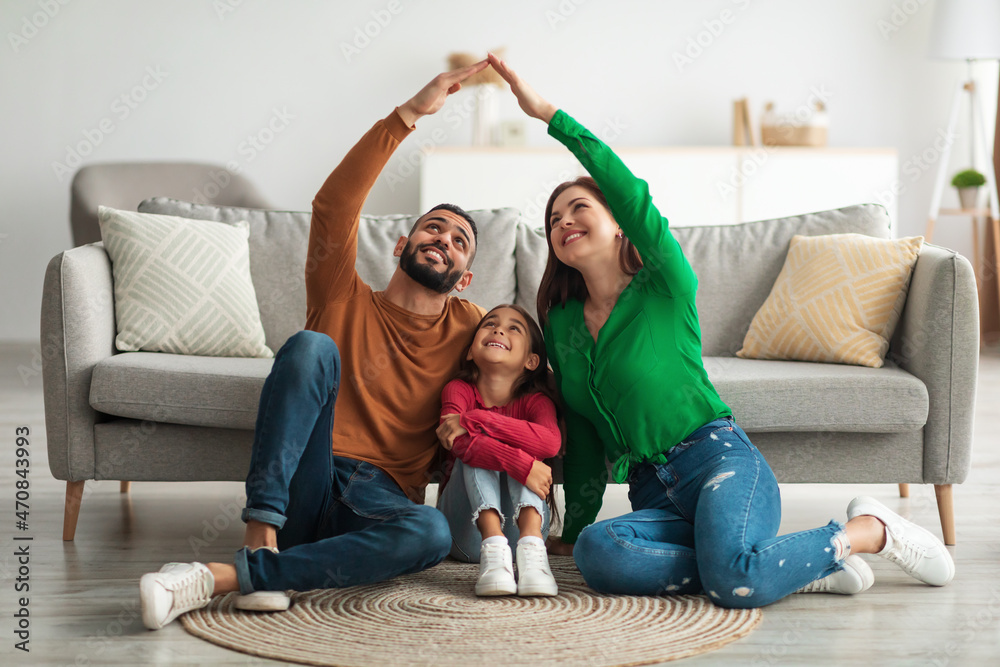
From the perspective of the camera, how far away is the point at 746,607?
1636 mm

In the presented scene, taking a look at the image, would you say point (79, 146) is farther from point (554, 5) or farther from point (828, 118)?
point (828, 118)

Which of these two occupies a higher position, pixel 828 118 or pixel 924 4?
pixel 924 4

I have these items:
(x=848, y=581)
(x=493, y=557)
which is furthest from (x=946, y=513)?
(x=493, y=557)

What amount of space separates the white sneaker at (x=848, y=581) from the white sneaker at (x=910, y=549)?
46mm

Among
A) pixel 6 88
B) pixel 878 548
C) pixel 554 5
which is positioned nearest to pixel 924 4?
pixel 554 5

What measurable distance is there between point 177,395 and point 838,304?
1.57m

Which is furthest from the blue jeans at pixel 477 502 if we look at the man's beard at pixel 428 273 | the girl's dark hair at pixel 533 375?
the man's beard at pixel 428 273

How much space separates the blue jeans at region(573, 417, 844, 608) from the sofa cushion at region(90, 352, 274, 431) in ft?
2.69

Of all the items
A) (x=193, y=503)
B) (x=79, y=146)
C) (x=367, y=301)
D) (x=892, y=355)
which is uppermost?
(x=79, y=146)

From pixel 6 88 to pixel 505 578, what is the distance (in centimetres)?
445

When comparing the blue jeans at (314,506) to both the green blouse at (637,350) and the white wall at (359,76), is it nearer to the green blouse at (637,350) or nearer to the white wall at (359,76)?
the green blouse at (637,350)

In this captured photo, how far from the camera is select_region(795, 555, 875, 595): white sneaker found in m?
1.72

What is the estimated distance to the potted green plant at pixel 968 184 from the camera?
4824 millimetres

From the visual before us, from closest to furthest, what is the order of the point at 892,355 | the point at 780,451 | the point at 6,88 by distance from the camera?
1. the point at 780,451
2. the point at 892,355
3. the point at 6,88
